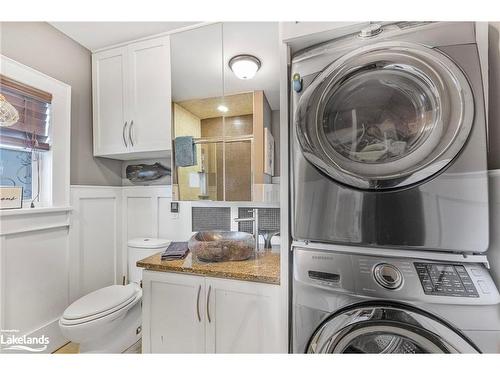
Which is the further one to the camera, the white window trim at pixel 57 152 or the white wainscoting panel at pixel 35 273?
the white window trim at pixel 57 152

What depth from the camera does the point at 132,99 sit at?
1.52 meters

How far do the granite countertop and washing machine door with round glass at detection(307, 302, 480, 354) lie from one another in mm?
Answer: 278

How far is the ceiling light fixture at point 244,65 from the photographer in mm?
1199

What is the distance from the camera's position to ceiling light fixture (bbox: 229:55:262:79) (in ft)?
3.93

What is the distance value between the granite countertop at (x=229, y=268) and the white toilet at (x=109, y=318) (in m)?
0.42

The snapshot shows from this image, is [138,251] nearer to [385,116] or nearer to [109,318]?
[109,318]

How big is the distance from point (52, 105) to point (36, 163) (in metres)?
0.40

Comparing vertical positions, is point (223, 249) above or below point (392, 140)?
below

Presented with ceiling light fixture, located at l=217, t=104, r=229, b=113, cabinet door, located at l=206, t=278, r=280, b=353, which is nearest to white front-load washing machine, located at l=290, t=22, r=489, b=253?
cabinet door, located at l=206, t=278, r=280, b=353

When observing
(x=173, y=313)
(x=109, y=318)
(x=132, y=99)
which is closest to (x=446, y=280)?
(x=173, y=313)

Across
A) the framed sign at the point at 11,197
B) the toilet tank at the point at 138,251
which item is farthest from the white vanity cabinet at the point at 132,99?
the toilet tank at the point at 138,251

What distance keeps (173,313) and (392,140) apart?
128cm

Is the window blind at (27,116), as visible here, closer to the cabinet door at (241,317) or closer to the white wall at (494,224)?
the cabinet door at (241,317)
